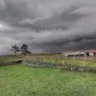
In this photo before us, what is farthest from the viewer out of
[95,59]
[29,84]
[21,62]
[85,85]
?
[21,62]

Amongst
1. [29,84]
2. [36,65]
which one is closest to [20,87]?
[29,84]

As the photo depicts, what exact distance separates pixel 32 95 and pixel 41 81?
10.6m

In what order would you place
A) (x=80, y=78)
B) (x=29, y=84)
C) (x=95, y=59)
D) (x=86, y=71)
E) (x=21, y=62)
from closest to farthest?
(x=29, y=84), (x=80, y=78), (x=86, y=71), (x=95, y=59), (x=21, y=62)

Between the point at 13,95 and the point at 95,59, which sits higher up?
the point at 95,59

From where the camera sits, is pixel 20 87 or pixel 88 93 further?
pixel 20 87

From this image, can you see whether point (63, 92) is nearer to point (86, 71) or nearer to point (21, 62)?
point (86, 71)

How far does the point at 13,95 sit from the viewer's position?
34.2m

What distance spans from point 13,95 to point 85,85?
1095cm

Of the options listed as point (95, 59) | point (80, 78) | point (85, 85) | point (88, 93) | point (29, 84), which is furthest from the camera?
point (95, 59)

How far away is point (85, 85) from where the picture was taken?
3866 cm

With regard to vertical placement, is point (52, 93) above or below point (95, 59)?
below

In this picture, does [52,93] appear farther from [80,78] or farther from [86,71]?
Answer: [86,71]

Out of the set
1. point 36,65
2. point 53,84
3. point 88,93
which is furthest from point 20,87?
point 36,65

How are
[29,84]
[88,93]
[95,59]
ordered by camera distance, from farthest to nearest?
[95,59] → [29,84] → [88,93]
